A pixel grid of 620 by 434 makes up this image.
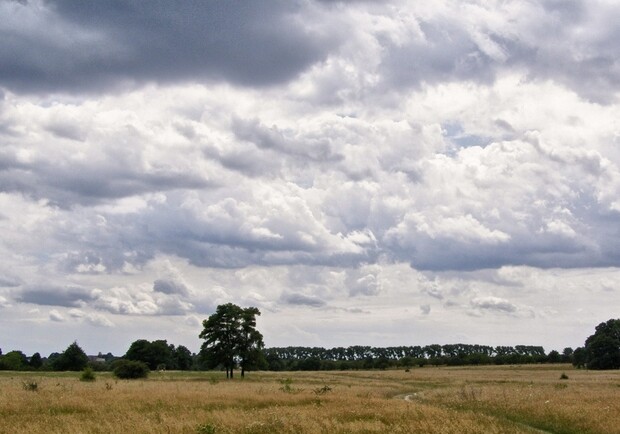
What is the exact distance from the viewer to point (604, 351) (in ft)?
382

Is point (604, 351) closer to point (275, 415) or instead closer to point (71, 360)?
point (71, 360)

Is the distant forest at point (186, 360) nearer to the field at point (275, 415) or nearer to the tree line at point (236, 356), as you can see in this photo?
the tree line at point (236, 356)

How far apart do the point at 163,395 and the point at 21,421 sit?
38.2ft

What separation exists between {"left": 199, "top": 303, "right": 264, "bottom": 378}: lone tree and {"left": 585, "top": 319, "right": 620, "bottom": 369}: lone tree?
67.8 m

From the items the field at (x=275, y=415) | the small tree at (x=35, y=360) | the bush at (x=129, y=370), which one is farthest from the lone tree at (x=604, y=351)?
the small tree at (x=35, y=360)

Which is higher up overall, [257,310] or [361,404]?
[257,310]

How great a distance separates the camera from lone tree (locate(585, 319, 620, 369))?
11519 centimetres

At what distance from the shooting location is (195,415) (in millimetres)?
25562

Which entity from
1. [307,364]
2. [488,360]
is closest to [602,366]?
[488,360]

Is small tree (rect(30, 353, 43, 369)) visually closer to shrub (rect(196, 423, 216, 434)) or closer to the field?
the field

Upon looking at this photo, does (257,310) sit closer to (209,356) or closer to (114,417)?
(209,356)

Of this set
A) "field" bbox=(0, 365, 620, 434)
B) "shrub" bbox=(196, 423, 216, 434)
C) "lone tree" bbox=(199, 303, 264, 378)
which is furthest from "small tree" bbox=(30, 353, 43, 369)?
"shrub" bbox=(196, 423, 216, 434)

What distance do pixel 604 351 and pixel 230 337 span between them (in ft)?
237

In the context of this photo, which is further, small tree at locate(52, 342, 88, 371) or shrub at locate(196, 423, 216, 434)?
small tree at locate(52, 342, 88, 371)
